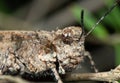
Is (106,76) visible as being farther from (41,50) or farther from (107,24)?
(107,24)

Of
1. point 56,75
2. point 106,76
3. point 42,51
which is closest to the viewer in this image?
point 106,76

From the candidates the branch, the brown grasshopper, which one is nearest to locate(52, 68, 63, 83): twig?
the brown grasshopper

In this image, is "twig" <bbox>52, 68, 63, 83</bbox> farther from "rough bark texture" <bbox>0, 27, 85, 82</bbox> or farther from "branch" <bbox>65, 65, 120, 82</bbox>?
"branch" <bbox>65, 65, 120, 82</bbox>

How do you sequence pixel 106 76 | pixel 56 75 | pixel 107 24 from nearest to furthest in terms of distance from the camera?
pixel 106 76 → pixel 56 75 → pixel 107 24

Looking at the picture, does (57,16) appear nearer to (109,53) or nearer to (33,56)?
(109,53)

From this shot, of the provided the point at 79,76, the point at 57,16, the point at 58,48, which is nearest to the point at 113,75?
the point at 79,76

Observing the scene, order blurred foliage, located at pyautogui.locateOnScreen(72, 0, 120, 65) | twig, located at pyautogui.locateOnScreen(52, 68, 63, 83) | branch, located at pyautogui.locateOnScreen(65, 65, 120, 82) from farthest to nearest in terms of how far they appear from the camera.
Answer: blurred foliage, located at pyautogui.locateOnScreen(72, 0, 120, 65) < twig, located at pyautogui.locateOnScreen(52, 68, 63, 83) < branch, located at pyautogui.locateOnScreen(65, 65, 120, 82)

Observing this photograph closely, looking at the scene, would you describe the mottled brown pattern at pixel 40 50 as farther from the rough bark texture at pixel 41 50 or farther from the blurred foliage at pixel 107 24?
the blurred foliage at pixel 107 24

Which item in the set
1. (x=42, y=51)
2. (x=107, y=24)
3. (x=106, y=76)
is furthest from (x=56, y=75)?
(x=107, y=24)

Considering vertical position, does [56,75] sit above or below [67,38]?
below
